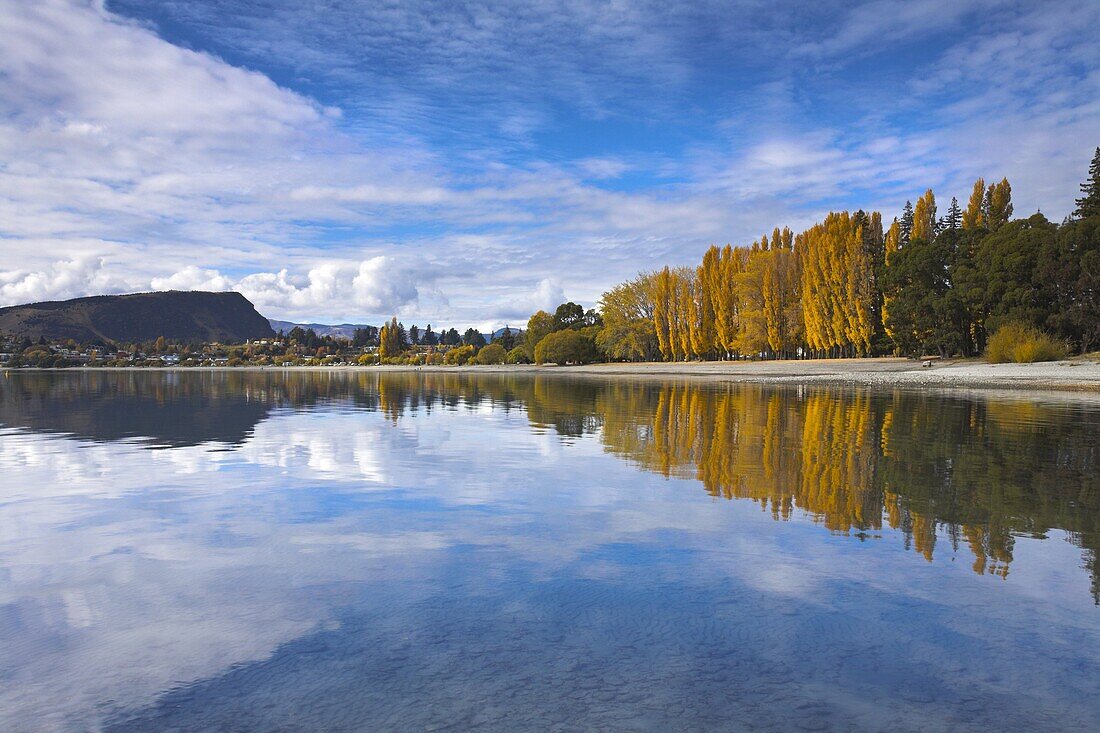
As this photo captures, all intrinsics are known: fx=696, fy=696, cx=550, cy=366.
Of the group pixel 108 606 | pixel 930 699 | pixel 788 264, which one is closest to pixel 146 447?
pixel 108 606

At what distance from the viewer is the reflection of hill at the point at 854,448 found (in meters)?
7.37

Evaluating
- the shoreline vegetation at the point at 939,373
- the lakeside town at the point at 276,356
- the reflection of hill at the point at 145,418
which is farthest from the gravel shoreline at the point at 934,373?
the lakeside town at the point at 276,356

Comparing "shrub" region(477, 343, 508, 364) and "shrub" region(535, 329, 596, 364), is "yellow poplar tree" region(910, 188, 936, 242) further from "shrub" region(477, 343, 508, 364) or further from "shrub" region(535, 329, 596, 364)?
"shrub" region(477, 343, 508, 364)

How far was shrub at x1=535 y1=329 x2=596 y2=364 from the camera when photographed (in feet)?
313

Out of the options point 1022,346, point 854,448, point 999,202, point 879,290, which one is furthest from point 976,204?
point 854,448

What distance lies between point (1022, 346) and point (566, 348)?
60.6 meters

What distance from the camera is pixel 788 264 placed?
6888 cm

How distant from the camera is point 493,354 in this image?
118 m

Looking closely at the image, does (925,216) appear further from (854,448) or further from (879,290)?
(854,448)

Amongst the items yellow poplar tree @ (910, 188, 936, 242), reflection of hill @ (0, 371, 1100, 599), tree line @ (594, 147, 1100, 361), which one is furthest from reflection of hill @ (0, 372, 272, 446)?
yellow poplar tree @ (910, 188, 936, 242)

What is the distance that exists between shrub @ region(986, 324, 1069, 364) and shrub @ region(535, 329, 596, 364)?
56.6 metres

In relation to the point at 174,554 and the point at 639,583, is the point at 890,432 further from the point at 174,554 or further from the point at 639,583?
the point at 174,554

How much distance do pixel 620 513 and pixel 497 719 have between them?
4.57 metres

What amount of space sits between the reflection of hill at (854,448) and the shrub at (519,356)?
8089cm
